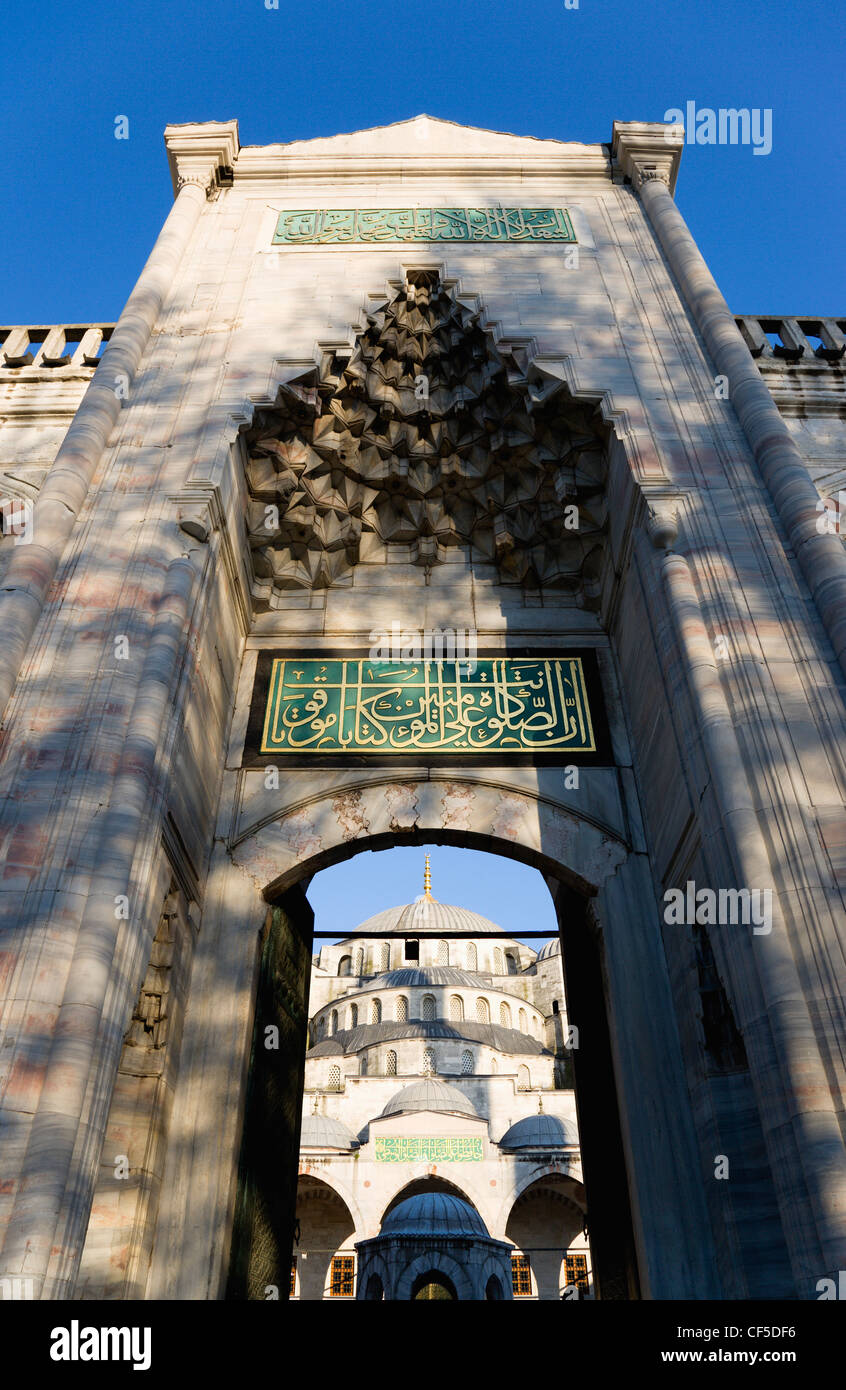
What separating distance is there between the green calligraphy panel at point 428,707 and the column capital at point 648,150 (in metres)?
4.71

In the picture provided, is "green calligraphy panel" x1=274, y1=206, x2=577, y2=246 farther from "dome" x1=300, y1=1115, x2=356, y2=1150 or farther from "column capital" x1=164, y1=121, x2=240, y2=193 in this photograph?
"dome" x1=300, y1=1115, x2=356, y2=1150

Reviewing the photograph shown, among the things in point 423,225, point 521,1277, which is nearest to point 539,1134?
point 521,1277

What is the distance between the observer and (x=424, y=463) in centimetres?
790

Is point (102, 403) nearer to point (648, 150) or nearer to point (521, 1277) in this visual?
point (648, 150)

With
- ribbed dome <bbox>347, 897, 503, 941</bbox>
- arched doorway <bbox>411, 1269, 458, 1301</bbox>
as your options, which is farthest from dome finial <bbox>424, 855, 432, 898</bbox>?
arched doorway <bbox>411, 1269, 458, 1301</bbox>

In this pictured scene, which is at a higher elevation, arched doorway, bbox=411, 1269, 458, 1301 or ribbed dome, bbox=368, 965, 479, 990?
ribbed dome, bbox=368, 965, 479, 990

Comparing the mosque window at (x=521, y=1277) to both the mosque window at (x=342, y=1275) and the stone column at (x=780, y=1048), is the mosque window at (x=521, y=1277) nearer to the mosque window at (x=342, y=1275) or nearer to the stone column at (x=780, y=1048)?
the mosque window at (x=342, y=1275)

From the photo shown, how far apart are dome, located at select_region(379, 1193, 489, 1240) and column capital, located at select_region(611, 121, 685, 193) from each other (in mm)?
22106

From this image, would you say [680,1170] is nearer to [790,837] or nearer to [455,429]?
[790,837]

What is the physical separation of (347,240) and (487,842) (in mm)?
5360

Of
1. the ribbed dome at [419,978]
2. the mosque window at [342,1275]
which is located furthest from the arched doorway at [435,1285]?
the ribbed dome at [419,978]

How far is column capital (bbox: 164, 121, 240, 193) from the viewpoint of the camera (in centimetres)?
880

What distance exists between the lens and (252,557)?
7.40 m
